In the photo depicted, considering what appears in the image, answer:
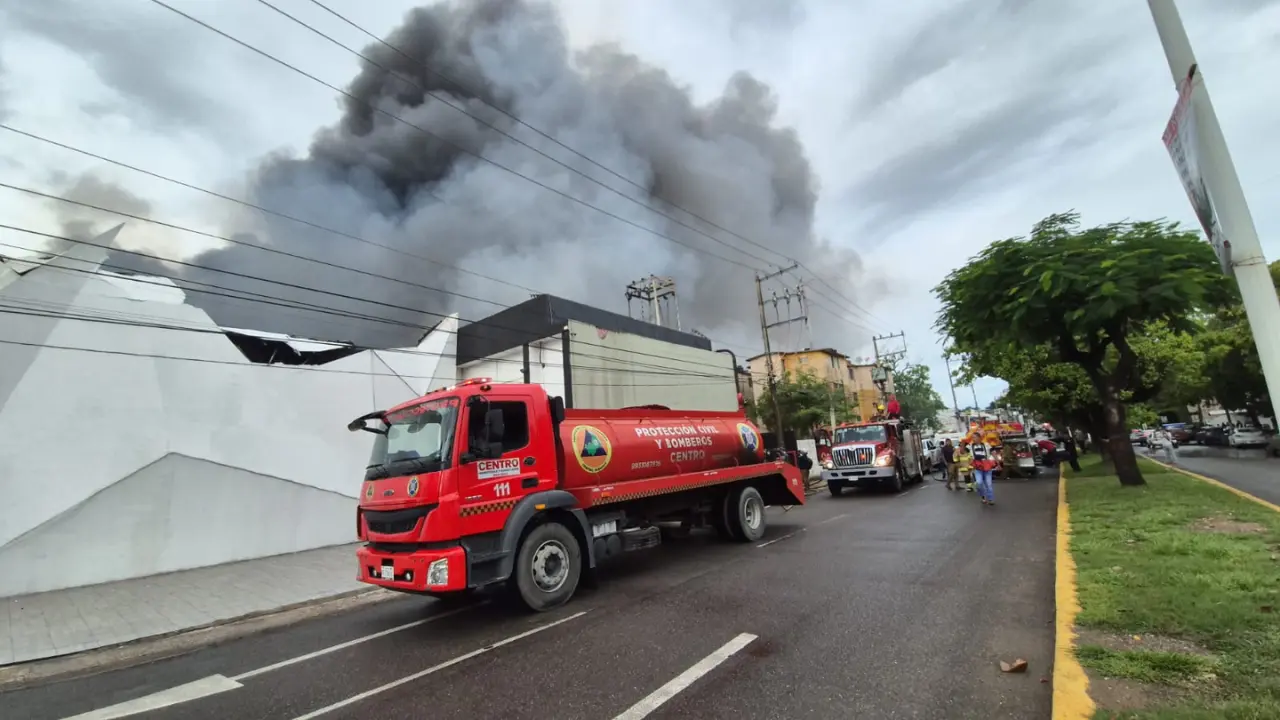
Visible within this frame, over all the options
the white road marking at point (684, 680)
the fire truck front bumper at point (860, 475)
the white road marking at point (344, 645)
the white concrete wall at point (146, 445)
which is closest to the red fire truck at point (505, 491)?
the white road marking at point (344, 645)

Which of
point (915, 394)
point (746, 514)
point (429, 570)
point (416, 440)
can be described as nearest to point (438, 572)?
point (429, 570)

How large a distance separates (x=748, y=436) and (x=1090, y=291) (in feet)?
22.8

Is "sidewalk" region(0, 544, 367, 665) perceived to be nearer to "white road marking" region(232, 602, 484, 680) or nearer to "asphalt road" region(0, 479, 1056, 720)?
"asphalt road" region(0, 479, 1056, 720)

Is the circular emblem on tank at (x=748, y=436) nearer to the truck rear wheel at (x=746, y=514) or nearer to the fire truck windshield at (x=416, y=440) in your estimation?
the truck rear wheel at (x=746, y=514)

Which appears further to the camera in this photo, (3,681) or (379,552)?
(379,552)

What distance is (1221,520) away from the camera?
802 centimetres

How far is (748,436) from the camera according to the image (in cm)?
1138

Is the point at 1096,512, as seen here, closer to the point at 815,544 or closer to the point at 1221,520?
the point at 1221,520

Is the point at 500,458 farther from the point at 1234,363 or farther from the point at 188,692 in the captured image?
the point at 1234,363

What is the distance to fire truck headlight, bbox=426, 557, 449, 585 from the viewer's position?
5820 mm

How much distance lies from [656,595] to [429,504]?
9.54 ft

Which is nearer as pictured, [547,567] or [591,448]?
[547,567]

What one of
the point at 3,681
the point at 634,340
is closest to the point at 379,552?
the point at 3,681

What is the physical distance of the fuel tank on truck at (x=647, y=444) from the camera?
7738 millimetres
